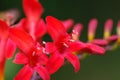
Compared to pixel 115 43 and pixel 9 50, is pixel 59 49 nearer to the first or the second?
pixel 9 50

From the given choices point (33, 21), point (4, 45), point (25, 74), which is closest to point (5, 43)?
point (4, 45)

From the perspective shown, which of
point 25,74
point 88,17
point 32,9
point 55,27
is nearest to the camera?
point 25,74

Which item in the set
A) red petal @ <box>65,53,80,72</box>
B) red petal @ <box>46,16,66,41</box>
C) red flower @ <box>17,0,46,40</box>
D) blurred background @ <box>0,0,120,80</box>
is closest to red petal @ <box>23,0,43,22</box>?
red flower @ <box>17,0,46,40</box>

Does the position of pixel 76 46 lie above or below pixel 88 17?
above

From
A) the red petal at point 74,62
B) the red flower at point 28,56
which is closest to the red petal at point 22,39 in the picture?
the red flower at point 28,56

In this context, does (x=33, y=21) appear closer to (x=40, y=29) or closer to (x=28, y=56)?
(x=40, y=29)

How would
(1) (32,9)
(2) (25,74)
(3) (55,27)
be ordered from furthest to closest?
1. (1) (32,9)
2. (3) (55,27)
3. (2) (25,74)

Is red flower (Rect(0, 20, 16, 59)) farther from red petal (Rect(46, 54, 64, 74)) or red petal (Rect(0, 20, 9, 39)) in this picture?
red petal (Rect(46, 54, 64, 74))
